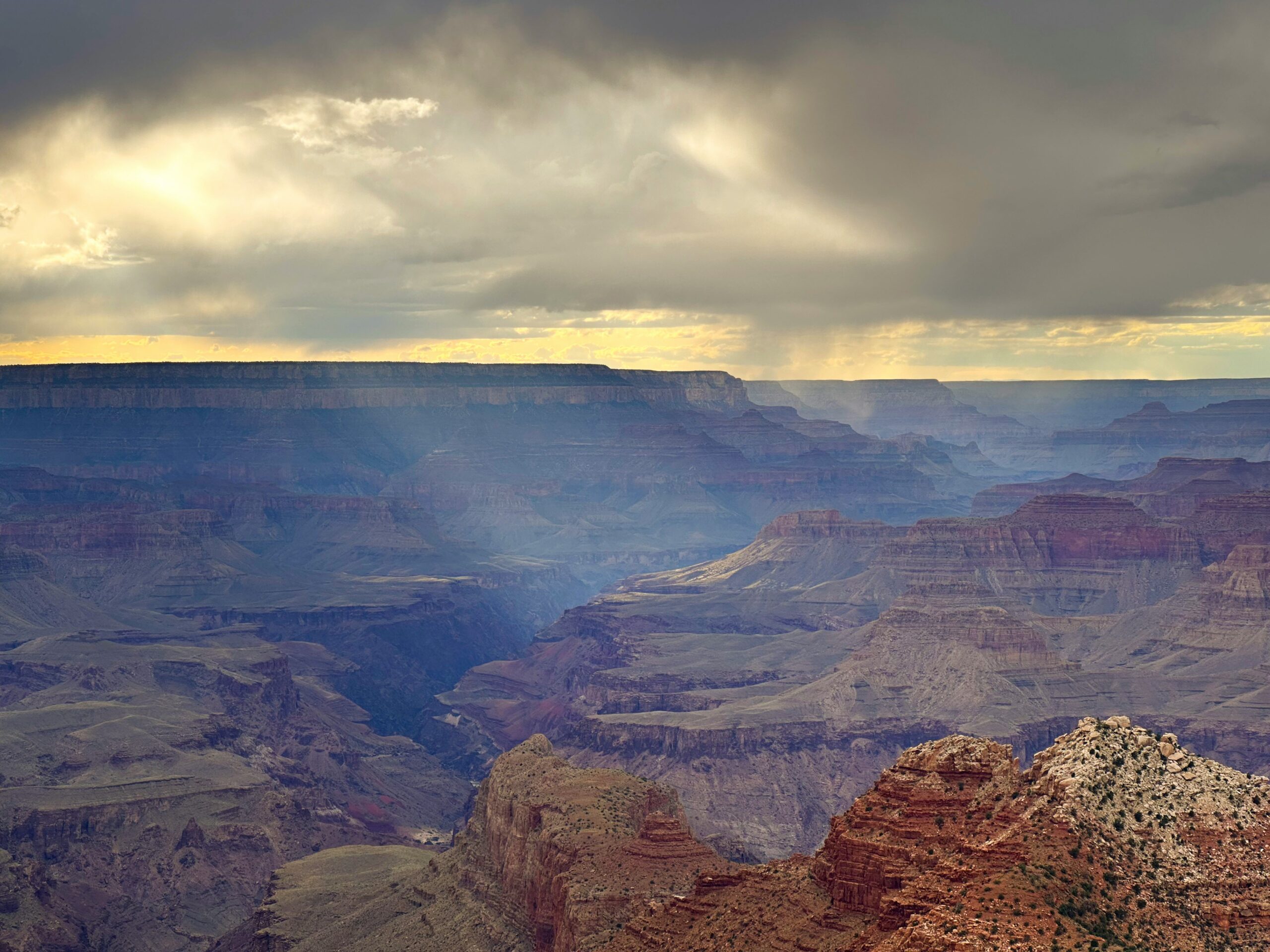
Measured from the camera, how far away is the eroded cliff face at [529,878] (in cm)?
7962

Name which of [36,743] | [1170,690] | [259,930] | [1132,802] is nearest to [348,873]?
[259,930]

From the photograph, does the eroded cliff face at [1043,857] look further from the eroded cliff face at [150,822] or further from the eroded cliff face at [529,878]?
the eroded cliff face at [150,822]

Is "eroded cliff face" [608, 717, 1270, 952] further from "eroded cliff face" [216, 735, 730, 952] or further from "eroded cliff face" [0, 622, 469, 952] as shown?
"eroded cliff face" [0, 622, 469, 952]

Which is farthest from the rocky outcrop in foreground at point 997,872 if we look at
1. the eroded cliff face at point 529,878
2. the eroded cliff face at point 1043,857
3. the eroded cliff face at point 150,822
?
the eroded cliff face at point 150,822

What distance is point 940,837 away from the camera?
170ft

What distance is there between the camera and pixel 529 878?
9069 cm

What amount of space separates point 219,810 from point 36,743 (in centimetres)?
2263

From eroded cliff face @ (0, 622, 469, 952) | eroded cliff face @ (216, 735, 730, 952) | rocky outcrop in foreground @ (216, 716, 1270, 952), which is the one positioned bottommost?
eroded cliff face @ (0, 622, 469, 952)

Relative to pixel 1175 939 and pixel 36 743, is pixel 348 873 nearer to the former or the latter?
pixel 36 743

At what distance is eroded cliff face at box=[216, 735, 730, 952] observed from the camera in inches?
3135

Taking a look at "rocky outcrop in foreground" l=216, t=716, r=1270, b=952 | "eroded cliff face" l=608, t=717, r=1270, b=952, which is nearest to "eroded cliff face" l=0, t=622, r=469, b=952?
"rocky outcrop in foreground" l=216, t=716, r=1270, b=952

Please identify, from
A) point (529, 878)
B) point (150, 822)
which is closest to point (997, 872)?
point (529, 878)

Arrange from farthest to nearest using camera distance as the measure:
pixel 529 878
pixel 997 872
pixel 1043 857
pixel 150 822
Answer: pixel 150 822 < pixel 529 878 < pixel 1043 857 < pixel 997 872

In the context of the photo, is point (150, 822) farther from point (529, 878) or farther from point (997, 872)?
point (997, 872)
